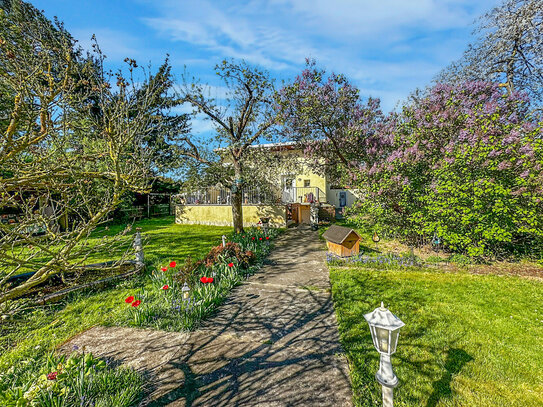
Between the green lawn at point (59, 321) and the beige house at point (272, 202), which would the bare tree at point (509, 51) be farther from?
the green lawn at point (59, 321)

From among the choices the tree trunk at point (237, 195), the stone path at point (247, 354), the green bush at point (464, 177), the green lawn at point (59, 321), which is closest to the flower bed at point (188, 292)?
the stone path at point (247, 354)

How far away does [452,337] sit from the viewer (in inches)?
150

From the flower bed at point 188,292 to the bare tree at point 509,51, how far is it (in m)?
16.0

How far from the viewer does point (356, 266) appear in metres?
7.40

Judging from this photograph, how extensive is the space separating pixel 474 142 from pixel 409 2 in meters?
4.67

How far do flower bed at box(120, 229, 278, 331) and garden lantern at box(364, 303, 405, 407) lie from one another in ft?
10.8

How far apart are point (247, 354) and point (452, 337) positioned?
11.2 feet

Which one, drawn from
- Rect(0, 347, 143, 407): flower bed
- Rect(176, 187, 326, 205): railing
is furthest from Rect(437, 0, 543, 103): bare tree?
Rect(0, 347, 143, 407): flower bed

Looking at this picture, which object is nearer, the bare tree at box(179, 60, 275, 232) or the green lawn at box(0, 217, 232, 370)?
the green lawn at box(0, 217, 232, 370)

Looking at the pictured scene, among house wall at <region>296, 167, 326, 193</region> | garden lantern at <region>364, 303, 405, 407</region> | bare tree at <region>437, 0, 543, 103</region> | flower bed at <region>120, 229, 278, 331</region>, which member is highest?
bare tree at <region>437, 0, 543, 103</region>

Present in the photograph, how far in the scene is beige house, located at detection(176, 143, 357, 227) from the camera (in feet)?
48.2

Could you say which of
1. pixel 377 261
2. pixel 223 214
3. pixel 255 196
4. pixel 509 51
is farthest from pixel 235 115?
pixel 509 51

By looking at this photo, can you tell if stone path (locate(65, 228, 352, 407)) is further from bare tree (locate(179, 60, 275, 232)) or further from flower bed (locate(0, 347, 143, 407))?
bare tree (locate(179, 60, 275, 232))

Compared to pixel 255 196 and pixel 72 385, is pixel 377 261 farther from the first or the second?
pixel 255 196
